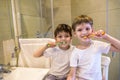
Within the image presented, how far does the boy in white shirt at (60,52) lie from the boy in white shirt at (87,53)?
11 centimetres

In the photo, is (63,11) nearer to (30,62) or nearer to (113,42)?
(30,62)

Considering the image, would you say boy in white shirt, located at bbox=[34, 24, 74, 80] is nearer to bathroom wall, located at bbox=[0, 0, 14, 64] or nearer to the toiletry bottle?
the toiletry bottle

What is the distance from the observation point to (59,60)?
1009mm

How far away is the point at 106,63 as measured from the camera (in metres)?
0.95

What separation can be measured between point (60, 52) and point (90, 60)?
0.24m

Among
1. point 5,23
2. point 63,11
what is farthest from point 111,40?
point 63,11

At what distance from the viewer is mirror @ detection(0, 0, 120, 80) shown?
1420mm

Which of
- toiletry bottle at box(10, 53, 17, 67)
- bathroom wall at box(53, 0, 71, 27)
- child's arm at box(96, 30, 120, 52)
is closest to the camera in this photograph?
child's arm at box(96, 30, 120, 52)

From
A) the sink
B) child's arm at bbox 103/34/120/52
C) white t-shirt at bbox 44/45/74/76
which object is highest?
child's arm at bbox 103/34/120/52

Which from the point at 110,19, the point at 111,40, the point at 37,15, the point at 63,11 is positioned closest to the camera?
the point at 111,40

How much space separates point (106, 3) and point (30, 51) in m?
0.92

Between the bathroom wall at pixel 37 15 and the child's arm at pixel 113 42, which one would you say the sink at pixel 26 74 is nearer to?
the child's arm at pixel 113 42

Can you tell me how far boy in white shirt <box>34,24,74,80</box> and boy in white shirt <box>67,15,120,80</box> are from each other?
0.36 ft

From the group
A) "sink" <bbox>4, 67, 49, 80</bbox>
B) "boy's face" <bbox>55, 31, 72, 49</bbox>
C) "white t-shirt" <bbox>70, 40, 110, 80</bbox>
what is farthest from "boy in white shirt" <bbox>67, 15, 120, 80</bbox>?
"sink" <bbox>4, 67, 49, 80</bbox>
